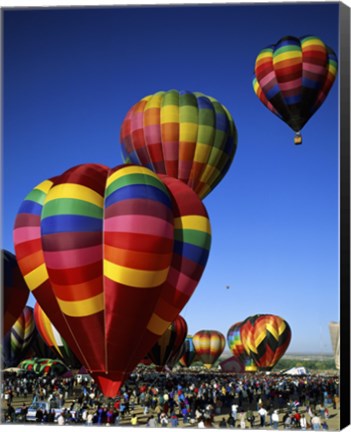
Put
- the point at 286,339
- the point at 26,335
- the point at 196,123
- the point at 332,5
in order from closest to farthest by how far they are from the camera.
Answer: the point at 332,5
the point at 196,123
the point at 26,335
the point at 286,339

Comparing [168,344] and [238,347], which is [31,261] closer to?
[168,344]

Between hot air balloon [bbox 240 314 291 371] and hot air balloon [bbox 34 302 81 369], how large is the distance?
8463mm

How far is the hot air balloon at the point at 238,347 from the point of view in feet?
92.1

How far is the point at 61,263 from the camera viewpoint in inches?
442

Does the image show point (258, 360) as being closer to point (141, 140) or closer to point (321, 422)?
point (141, 140)

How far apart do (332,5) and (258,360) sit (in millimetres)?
17071

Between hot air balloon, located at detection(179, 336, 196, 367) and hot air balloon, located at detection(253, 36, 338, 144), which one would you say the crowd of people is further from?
hot air balloon, located at detection(179, 336, 196, 367)

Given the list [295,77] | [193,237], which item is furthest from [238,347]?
[193,237]

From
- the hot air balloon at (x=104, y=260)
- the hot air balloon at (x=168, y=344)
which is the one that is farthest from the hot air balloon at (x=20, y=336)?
the hot air balloon at (x=104, y=260)

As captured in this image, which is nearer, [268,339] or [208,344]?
[268,339]

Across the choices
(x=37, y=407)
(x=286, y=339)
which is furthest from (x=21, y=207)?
(x=286, y=339)

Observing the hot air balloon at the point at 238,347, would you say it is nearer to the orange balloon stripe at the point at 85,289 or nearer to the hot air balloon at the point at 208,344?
the hot air balloon at the point at 208,344

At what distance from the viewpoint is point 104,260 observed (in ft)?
36.6

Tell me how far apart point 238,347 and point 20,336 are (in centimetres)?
1105
